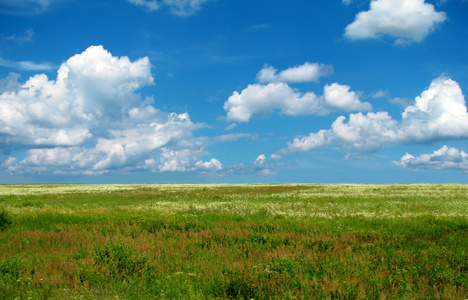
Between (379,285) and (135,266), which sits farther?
(135,266)

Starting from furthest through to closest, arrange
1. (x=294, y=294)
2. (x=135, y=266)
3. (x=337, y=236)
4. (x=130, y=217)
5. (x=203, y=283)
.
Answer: (x=130, y=217)
(x=337, y=236)
(x=135, y=266)
(x=203, y=283)
(x=294, y=294)

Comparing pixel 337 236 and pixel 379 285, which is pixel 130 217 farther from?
pixel 379 285

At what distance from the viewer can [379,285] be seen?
694 centimetres

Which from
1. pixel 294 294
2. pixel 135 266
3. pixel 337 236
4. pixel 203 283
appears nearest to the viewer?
pixel 294 294

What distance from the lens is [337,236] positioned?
12789 mm

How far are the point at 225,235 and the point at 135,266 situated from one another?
4.98m

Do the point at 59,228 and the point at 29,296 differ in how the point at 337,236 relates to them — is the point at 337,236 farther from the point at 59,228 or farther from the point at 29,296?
the point at 59,228

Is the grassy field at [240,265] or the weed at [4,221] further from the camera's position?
the weed at [4,221]

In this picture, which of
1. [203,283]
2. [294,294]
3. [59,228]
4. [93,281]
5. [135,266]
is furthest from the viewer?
[59,228]

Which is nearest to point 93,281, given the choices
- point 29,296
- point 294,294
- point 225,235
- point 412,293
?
point 29,296

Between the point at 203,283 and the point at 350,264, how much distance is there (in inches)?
166

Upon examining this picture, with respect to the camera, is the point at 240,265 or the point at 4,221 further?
the point at 4,221

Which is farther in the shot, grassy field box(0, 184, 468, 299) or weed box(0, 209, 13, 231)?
weed box(0, 209, 13, 231)

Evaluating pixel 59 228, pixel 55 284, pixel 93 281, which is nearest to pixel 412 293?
pixel 93 281
